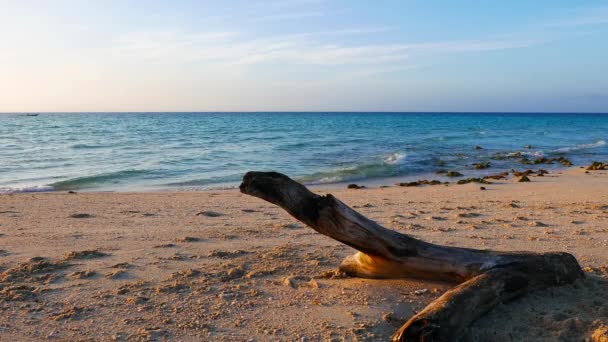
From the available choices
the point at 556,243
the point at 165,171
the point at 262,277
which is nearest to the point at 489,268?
the point at 262,277

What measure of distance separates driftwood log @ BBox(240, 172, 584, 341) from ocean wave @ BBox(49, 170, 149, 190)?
1286cm

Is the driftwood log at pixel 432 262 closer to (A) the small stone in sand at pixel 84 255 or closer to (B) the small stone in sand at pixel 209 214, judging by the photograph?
(A) the small stone in sand at pixel 84 255

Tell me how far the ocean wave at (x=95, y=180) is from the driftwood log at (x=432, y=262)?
12862 mm

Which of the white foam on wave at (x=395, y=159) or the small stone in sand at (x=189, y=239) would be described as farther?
the white foam on wave at (x=395, y=159)

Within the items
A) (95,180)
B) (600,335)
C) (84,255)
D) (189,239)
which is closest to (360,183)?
(95,180)

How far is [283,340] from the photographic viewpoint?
386 cm

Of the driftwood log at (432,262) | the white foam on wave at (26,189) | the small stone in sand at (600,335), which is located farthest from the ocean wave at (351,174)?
the small stone in sand at (600,335)

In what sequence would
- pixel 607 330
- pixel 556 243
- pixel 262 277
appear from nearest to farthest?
1. pixel 607 330
2. pixel 262 277
3. pixel 556 243

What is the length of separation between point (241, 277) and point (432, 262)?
196 centimetres

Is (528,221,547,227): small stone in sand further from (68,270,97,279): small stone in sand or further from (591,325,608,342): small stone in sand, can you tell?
(68,270,97,279): small stone in sand

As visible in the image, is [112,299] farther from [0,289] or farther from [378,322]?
[378,322]

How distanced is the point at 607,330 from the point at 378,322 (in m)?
1.73

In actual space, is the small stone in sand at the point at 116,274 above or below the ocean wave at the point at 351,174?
above

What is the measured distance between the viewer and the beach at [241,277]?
13.2 ft
